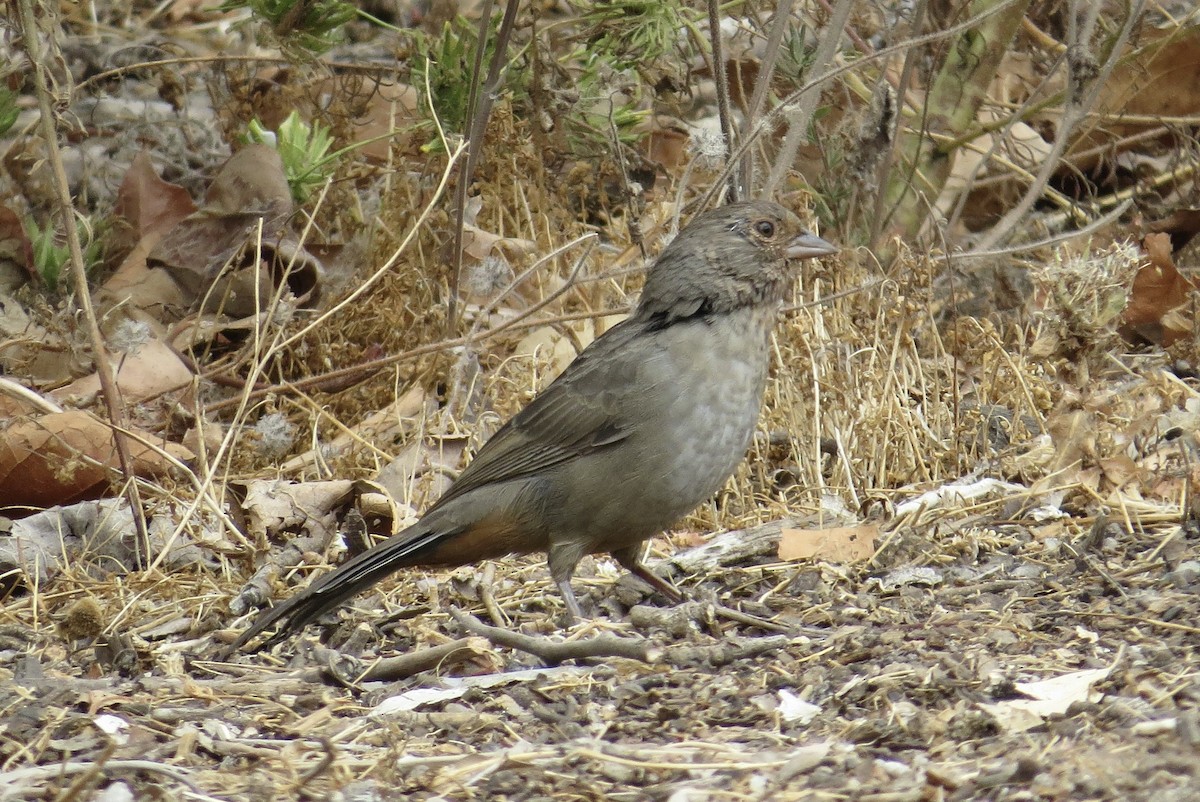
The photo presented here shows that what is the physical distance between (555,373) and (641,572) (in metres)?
1.56

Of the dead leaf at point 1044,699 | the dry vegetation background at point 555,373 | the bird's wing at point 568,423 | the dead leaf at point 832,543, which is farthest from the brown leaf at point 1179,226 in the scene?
the dead leaf at point 1044,699

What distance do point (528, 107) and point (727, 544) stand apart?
2267 millimetres

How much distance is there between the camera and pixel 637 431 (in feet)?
14.5

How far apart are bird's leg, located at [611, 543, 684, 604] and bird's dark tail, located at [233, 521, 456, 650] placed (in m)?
0.55

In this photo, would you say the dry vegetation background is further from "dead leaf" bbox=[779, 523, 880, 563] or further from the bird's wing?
the bird's wing

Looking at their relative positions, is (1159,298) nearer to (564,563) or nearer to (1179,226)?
(1179,226)

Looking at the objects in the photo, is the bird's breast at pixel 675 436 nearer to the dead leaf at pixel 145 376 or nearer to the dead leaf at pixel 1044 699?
the dead leaf at pixel 1044 699

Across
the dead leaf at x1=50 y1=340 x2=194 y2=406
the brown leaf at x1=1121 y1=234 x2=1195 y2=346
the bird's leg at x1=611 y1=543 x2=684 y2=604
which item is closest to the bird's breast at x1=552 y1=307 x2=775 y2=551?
the bird's leg at x1=611 y1=543 x2=684 y2=604

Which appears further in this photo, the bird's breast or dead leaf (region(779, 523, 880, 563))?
dead leaf (region(779, 523, 880, 563))

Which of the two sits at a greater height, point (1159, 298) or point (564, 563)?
point (1159, 298)

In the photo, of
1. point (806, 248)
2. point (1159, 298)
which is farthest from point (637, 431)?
point (1159, 298)

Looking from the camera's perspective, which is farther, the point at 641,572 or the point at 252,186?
the point at 252,186

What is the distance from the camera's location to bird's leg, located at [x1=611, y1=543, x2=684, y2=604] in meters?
4.45

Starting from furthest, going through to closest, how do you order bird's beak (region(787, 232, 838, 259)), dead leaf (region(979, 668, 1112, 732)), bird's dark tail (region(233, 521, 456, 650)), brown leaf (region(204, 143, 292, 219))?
brown leaf (region(204, 143, 292, 219)) < bird's beak (region(787, 232, 838, 259)) < bird's dark tail (region(233, 521, 456, 650)) < dead leaf (region(979, 668, 1112, 732))
